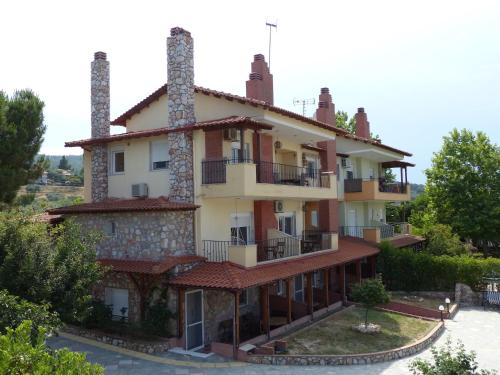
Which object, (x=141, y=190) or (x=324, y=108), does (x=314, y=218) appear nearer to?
(x=324, y=108)

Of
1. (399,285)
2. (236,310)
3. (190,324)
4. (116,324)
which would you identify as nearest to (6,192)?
(116,324)

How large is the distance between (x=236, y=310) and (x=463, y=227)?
26.8 m

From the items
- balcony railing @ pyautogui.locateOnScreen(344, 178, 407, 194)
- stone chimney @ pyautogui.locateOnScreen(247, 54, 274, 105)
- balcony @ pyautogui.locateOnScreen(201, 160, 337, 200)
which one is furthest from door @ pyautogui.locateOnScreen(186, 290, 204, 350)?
balcony railing @ pyautogui.locateOnScreen(344, 178, 407, 194)

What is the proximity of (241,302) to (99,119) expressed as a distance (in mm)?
10261

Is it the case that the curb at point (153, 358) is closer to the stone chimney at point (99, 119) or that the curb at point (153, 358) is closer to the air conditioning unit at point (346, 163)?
the stone chimney at point (99, 119)

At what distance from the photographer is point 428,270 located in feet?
89.4

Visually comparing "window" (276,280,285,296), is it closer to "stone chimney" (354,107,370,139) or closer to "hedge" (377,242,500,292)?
"hedge" (377,242,500,292)

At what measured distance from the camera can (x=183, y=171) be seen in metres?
17.6

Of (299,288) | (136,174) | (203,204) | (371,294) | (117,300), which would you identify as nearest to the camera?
(203,204)

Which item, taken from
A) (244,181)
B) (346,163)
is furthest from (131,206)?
(346,163)

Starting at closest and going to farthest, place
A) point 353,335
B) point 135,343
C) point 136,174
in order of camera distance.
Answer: point 135,343 < point 353,335 < point 136,174

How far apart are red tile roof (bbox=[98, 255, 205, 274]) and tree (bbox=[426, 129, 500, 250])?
2648 centimetres

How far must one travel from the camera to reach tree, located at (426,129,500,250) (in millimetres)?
35594

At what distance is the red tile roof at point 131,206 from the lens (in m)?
16.4
